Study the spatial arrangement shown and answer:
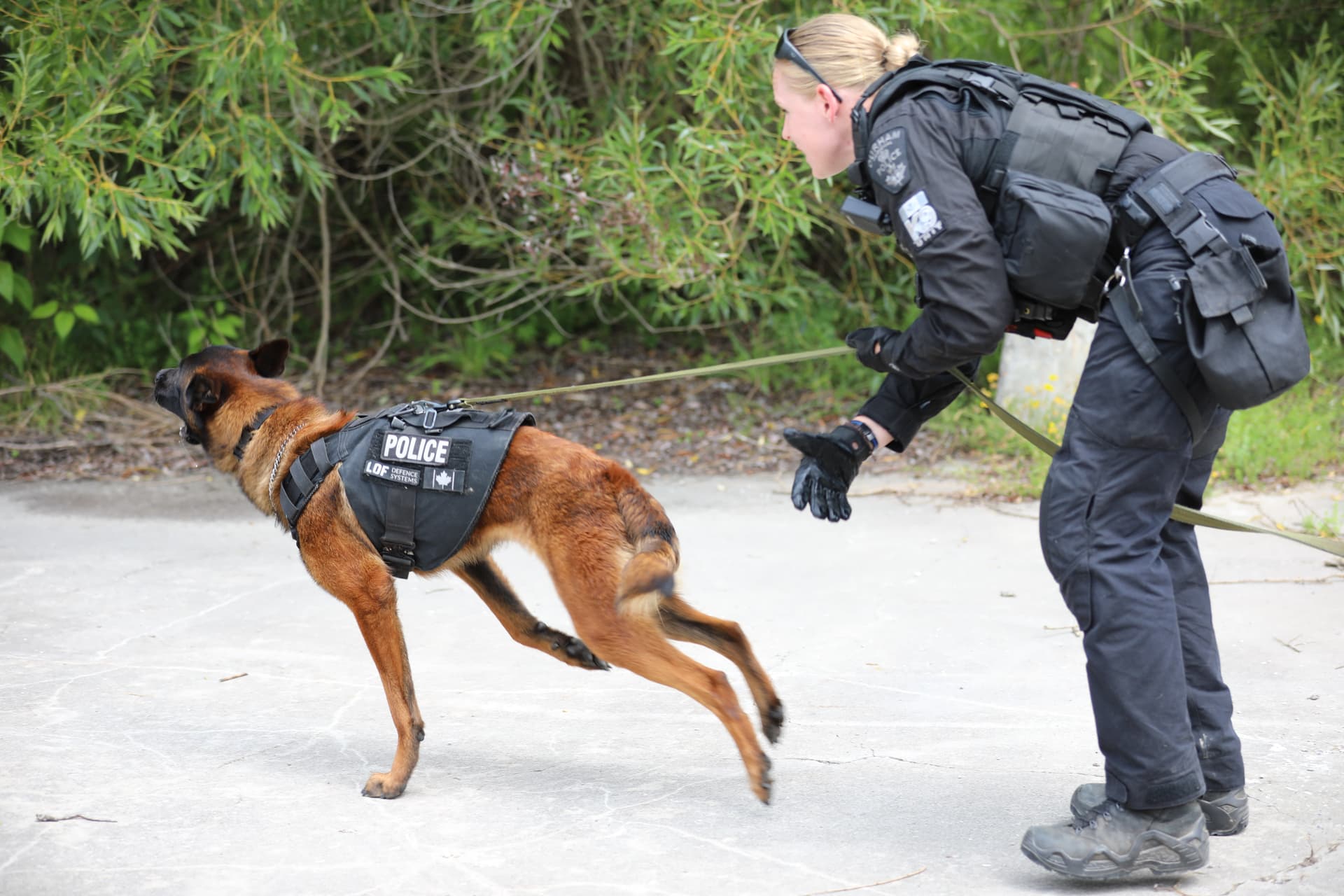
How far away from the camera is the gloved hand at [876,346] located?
9.41 feet

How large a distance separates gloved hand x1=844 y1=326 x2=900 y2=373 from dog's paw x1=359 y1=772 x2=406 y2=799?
1.68 m

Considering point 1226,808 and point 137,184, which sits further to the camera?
point 137,184

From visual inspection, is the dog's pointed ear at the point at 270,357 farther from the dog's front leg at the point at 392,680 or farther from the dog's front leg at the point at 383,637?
the dog's front leg at the point at 392,680

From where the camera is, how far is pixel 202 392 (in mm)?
3645

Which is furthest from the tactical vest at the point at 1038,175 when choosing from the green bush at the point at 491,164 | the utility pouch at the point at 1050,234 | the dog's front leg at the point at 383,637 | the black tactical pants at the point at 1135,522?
the green bush at the point at 491,164

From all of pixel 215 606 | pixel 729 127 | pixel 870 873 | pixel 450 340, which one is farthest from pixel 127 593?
pixel 450 340

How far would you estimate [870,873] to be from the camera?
2.87 metres

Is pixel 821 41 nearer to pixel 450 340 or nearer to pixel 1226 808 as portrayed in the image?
pixel 1226 808

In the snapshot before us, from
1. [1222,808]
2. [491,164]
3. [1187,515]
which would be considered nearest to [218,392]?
[1187,515]

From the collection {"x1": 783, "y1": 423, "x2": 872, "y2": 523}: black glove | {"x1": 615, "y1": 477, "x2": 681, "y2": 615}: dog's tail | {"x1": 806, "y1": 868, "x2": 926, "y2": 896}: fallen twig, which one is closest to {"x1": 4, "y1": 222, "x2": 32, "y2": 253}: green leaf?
{"x1": 615, "y1": 477, "x2": 681, "y2": 615}: dog's tail

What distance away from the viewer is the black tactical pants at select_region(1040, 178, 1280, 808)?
264cm

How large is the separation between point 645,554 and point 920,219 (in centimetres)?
107

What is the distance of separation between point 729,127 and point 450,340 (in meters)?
3.35

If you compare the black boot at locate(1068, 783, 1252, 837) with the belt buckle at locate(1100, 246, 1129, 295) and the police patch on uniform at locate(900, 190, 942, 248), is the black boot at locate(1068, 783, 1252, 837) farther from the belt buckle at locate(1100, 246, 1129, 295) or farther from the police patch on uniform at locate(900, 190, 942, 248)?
the police patch on uniform at locate(900, 190, 942, 248)
